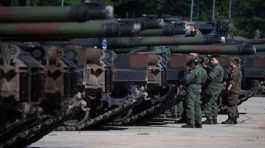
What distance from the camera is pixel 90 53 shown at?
59.7 ft

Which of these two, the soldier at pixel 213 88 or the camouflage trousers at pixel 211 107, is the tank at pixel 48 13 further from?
the camouflage trousers at pixel 211 107

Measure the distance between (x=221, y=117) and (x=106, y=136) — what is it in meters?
8.69

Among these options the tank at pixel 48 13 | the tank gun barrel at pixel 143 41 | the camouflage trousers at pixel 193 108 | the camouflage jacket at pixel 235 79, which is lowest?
the camouflage trousers at pixel 193 108

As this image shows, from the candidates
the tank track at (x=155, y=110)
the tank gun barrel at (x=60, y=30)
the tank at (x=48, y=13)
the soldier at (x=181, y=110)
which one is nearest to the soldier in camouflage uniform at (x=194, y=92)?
the tank track at (x=155, y=110)

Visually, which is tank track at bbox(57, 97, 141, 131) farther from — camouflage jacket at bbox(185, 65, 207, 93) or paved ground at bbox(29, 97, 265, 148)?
camouflage jacket at bbox(185, 65, 207, 93)

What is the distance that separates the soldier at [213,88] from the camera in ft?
80.8

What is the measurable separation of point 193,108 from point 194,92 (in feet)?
1.07

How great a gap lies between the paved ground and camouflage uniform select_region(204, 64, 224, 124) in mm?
401

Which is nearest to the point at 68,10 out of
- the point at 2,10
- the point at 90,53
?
the point at 2,10

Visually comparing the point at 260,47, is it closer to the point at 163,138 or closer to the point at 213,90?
the point at 213,90

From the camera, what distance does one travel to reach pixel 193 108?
23.0m

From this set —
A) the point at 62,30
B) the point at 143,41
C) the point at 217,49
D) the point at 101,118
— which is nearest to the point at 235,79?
the point at 217,49

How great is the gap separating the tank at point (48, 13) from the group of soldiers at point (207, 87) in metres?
9.75

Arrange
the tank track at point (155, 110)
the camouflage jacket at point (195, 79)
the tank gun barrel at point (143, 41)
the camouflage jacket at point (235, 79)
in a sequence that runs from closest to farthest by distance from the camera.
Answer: the tank gun barrel at point (143, 41)
the camouflage jacket at point (195, 79)
the tank track at point (155, 110)
the camouflage jacket at point (235, 79)
